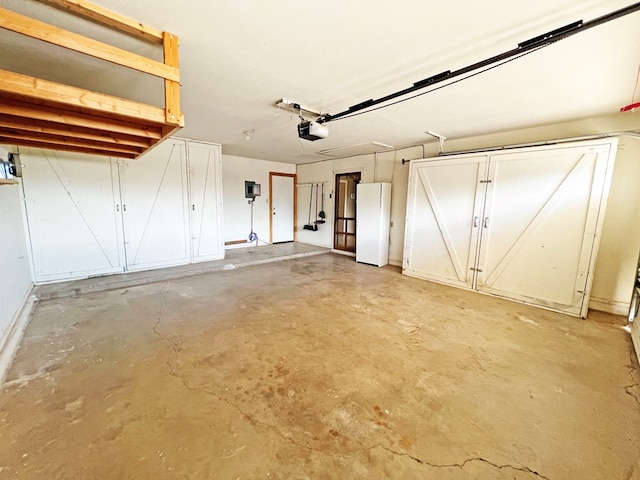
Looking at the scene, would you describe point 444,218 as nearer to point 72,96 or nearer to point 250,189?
point 72,96

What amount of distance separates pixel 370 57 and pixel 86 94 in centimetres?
202

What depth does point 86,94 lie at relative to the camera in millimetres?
1585

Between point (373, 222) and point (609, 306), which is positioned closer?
point (609, 306)

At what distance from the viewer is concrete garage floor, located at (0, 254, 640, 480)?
1.41 meters

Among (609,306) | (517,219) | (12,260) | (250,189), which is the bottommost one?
(609,306)

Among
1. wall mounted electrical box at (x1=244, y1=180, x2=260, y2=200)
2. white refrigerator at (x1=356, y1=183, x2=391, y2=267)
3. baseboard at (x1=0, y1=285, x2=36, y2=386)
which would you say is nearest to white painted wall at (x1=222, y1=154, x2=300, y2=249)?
wall mounted electrical box at (x1=244, y1=180, x2=260, y2=200)

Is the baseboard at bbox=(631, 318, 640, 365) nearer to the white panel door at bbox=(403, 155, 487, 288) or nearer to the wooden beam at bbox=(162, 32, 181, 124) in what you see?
the white panel door at bbox=(403, 155, 487, 288)

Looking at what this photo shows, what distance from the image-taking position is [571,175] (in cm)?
329

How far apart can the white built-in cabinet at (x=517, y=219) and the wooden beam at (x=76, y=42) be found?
416 centimetres

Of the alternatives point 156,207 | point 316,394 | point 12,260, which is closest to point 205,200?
point 156,207

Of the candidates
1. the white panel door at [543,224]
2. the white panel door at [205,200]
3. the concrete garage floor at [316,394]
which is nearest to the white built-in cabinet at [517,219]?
the white panel door at [543,224]

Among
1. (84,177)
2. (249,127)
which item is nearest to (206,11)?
(249,127)

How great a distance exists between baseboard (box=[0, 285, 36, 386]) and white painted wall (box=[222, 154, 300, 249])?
3901 millimetres

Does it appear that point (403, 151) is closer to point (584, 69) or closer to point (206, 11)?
point (584, 69)
